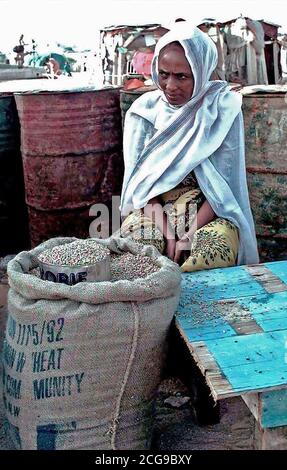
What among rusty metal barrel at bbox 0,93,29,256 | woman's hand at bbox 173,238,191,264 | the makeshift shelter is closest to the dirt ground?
woman's hand at bbox 173,238,191,264

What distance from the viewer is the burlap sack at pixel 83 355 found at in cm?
167

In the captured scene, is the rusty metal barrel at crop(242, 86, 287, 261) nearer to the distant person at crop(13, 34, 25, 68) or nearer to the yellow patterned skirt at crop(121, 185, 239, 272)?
the yellow patterned skirt at crop(121, 185, 239, 272)

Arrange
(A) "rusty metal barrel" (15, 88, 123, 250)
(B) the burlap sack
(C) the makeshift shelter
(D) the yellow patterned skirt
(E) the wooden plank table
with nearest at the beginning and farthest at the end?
1. (E) the wooden plank table
2. (B) the burlap sack
3. (D) the yellow patterned skirt
4. (A) "rusty metal barrel" (15, 88, 123, 250)
5. (C) the makeshift shelter

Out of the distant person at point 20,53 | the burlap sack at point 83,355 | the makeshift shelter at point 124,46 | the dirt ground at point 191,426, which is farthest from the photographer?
the distant person at point 20,53

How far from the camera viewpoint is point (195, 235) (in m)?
2.43

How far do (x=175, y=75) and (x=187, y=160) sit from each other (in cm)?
40

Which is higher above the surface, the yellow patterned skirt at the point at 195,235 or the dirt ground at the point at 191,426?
the yellow patterned skirt at the point at 195,235

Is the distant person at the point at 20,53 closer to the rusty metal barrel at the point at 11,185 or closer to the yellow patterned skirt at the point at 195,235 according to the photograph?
the rusty metal barrel at the point at 11,185

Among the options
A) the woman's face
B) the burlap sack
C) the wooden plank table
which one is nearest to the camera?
the wooden plank table

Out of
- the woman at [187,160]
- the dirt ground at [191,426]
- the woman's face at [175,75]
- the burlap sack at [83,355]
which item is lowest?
the dirt ground at [191,426]

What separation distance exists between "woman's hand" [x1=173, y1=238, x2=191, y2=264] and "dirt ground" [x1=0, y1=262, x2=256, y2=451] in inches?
23.0

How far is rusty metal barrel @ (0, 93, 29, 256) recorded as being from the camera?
390cm

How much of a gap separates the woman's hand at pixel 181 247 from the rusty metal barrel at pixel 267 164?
110cm

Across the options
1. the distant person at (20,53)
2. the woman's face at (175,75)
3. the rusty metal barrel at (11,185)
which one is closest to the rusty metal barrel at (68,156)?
the rusty metal barrel at (11,185)
